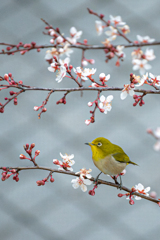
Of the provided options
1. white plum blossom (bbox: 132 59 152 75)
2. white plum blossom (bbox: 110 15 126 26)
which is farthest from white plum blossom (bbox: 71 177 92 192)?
white plum blossom (bbox: 110 15 126 26)

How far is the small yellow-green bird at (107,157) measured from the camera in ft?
4.31

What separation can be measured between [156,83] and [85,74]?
27 centimetres

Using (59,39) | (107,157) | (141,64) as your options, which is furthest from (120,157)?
(59,39)

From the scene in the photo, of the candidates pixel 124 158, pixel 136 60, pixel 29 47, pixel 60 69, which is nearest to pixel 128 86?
pixel 136 60

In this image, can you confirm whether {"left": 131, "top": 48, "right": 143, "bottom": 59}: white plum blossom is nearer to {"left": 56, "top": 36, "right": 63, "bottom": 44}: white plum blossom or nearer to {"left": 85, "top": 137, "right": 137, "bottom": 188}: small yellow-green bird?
{"left": 56, "top": 36, "right": 63, "bottom": 44}: white plum blossom

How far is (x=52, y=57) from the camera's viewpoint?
1057 mm

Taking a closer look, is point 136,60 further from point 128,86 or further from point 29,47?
point 29,47

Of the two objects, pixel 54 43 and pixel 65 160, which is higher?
pixel 54 43

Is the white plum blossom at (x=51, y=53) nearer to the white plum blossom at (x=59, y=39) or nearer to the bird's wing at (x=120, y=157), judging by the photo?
the white plum blossom at (x=59, y=39)

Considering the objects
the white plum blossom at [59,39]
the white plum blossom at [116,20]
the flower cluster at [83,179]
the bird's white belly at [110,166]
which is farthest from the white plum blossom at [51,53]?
the bird's white belly at [110,166]

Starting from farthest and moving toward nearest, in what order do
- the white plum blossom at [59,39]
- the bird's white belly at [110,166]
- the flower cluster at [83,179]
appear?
the bird's white belly at [110,166] < the flower cluster at [83,179] < the white plum blossom at [59,39]

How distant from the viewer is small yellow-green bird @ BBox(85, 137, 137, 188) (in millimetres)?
1313

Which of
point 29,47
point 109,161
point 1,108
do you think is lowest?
point 1,108

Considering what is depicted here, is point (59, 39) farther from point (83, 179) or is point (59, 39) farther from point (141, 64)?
point (83, 179)
